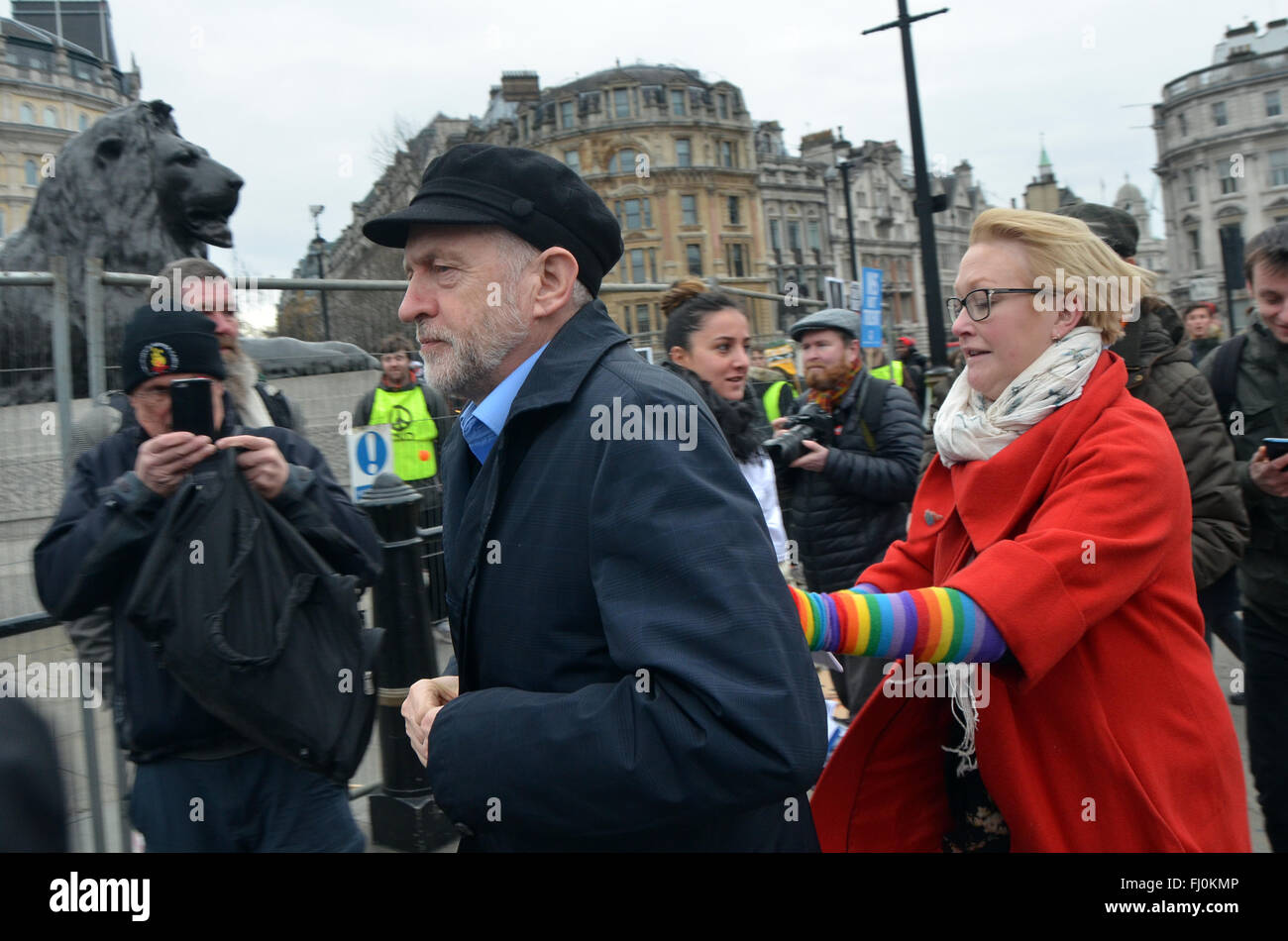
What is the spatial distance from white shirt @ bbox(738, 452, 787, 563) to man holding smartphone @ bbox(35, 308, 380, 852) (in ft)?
7.40

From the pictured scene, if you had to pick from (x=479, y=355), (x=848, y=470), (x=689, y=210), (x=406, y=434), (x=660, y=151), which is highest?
(x=660, y=151)

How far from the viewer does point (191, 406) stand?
8.57 ft

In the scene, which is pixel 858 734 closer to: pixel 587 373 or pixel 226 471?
pixel 587 373

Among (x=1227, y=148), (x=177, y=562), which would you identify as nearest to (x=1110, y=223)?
(x=177, y=562)

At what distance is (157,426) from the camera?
109 inches

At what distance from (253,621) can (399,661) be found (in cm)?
171

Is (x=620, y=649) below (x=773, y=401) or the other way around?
below

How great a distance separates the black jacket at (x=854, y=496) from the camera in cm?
455

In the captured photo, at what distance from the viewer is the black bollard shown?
13.3 feet

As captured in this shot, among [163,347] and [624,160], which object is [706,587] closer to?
[163,347]

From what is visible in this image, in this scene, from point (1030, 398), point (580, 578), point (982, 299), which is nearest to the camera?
point (580, 578)

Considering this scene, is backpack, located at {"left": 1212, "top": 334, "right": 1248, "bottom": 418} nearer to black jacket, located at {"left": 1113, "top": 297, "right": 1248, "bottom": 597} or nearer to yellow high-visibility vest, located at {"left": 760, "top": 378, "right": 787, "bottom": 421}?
black jacket, located at {"left": 1113, "top": 297, "right": 1248, "bottom": 597}

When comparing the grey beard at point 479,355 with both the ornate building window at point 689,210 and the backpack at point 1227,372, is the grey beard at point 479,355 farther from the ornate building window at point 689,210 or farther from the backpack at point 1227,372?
the ornate building window at point 689,210
